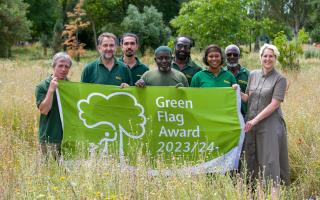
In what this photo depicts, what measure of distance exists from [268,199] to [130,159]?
86.3 inches

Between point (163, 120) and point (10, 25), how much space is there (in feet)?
131

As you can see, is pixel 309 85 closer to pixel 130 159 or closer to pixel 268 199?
pixel 130 159

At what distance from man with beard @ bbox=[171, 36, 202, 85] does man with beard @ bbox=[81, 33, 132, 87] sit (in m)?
0.83

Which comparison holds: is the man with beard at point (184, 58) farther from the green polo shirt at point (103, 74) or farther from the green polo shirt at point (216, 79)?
the green polo shirt at point (103, 74)

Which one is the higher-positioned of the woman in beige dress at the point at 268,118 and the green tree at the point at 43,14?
the green tree at the point at 43,14

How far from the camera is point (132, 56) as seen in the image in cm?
686

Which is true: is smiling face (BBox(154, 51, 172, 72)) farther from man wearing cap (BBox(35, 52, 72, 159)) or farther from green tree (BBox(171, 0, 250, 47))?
green tree (BBox(171, 0, 250, 47))

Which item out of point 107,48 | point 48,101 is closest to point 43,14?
point 107,48

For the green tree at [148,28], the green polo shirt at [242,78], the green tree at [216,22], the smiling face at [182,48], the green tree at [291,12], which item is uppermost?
the green tree at [291,12]

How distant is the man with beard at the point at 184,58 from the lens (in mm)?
6672

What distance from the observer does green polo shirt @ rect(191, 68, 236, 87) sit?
6.20 metres

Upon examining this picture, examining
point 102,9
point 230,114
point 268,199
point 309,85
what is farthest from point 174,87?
point 102,9

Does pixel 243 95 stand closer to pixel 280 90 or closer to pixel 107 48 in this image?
pixel 280 90

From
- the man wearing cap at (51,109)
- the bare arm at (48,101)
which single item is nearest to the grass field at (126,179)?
the man wearing cap at (51,109)
